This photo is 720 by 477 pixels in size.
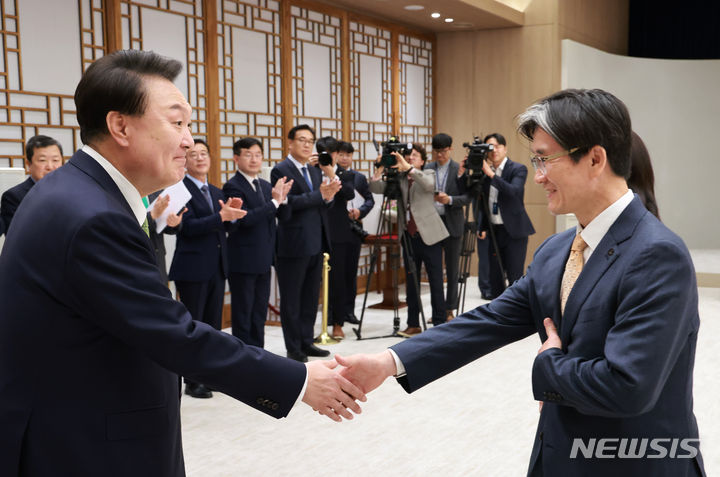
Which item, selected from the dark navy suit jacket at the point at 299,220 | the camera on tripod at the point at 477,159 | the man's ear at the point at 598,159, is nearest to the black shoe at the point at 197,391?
the dark navy suit jacket at the point at 299,220

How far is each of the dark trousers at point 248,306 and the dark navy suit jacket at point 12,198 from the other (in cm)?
123

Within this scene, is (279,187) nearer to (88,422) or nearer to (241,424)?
(241,424)

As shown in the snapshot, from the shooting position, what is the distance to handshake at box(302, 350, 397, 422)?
1831 millimetres

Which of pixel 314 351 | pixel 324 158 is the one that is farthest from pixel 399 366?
pixel 324 158

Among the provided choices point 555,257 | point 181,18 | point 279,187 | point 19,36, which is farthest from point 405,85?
point 555,257

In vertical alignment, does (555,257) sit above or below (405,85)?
below

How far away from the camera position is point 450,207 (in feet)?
19.3

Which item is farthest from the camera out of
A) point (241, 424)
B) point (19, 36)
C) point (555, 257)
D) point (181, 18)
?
point (181, 18)

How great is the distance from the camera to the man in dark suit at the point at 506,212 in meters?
6.18

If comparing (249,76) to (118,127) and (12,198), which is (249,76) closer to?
(12,198)

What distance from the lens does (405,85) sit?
8500 mm

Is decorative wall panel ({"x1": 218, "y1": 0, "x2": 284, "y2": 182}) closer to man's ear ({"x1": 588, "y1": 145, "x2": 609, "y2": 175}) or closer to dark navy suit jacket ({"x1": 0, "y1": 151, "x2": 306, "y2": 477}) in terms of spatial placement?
dark navy suit jacket ({"x1": 0, "y1": 151, "x2": 306, "y2": 477})

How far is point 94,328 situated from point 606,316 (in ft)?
3.11

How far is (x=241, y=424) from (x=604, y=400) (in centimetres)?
276
